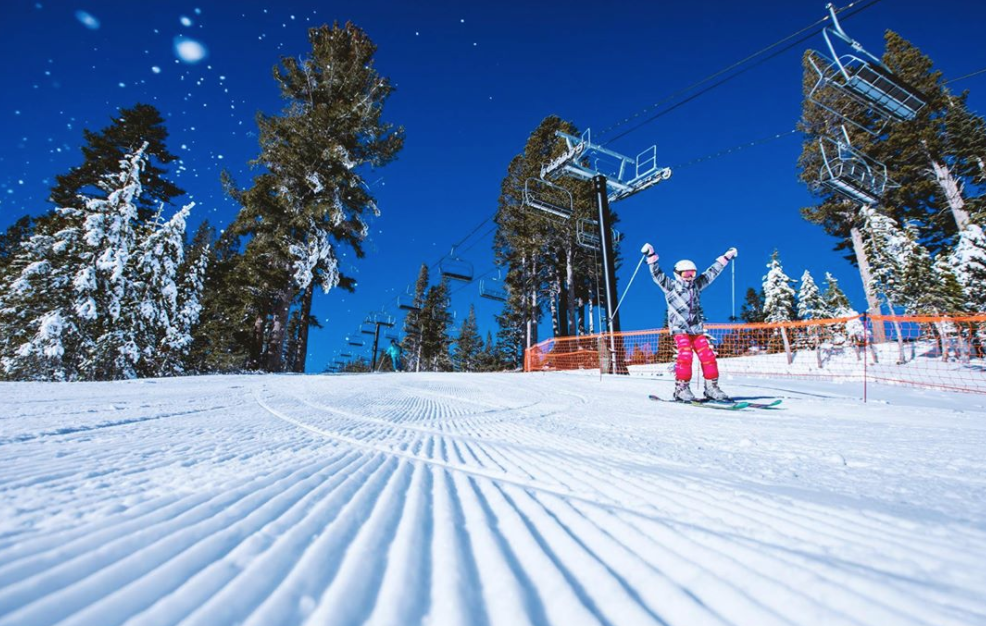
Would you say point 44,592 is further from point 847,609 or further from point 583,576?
point 847,609

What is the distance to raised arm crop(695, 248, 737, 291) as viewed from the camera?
15.9ft

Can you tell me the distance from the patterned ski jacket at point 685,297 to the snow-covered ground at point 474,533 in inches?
117

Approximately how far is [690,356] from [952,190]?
21.0m

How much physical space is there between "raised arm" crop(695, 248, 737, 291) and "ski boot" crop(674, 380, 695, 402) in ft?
4.25

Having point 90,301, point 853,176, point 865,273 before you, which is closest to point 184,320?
point 90,301

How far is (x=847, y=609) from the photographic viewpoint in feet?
1.70

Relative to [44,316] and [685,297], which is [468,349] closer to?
[44,316]

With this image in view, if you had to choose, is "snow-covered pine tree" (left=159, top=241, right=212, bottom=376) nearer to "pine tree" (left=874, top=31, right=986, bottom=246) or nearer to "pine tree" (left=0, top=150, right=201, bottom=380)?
"pine tree" (left=0, top=150, right=201, bottom=380)

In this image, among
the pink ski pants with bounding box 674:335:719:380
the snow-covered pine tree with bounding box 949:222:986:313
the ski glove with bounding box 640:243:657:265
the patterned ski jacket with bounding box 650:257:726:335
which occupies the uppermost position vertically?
the snow-covered pine tree with bounding box 949:222:986:313

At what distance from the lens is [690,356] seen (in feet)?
15.1

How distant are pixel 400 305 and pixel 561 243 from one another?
9949 mm

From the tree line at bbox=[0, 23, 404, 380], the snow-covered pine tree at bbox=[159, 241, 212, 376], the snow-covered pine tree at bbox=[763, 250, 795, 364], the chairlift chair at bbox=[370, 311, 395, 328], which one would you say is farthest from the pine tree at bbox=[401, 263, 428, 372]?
the snow-covered pine tree at bbox=[763, 250, 795, 364]

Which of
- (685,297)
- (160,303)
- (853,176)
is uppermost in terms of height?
(853,176)

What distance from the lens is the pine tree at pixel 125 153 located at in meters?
17.0
